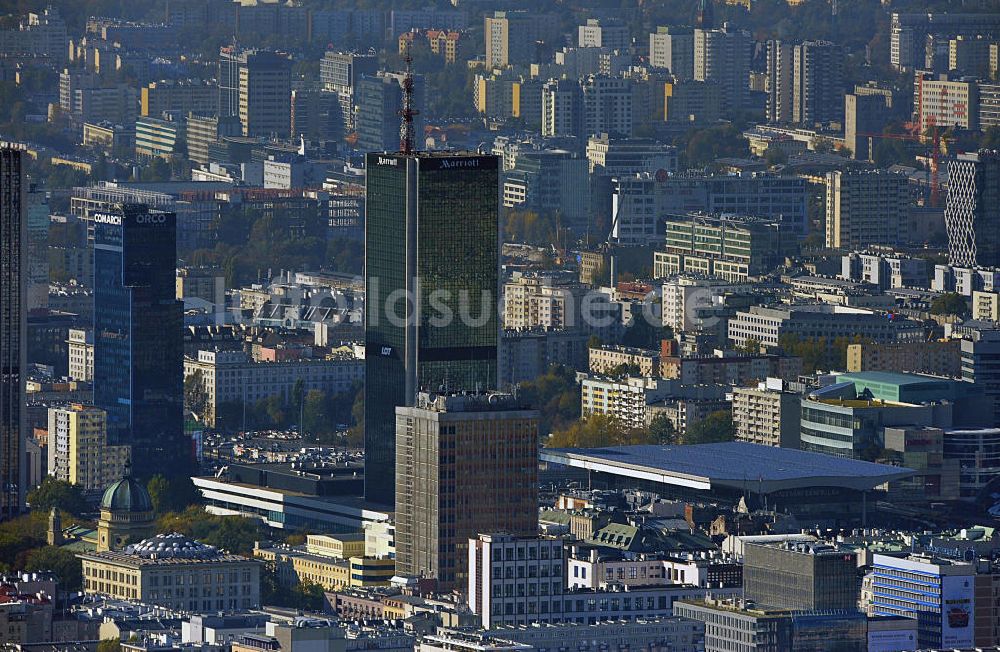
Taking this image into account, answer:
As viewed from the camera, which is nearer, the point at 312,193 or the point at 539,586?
the point at 539,586

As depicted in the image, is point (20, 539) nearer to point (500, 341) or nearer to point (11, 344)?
point (11, 344)

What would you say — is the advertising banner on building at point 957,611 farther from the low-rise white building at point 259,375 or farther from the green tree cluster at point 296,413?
the low-rise white building at point 259,375

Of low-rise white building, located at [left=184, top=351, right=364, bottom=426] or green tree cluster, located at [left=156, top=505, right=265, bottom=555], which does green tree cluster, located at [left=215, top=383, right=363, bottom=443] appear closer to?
low-rise white building, located at [left=184, top=351, right=364, bottom=426]

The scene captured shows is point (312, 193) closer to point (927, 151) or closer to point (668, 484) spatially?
point (927, 151)

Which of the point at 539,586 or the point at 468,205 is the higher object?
the point at 468,205

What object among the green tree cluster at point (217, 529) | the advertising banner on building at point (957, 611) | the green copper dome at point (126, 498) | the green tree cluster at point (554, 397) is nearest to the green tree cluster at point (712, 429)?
the green tree cluster at point (554, 397)

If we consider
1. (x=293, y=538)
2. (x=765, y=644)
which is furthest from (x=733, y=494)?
(x=765, y=644)

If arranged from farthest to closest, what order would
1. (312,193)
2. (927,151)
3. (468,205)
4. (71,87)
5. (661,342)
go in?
(71,87)
(927,151)
(312,193)
(661,342)
(468,205)

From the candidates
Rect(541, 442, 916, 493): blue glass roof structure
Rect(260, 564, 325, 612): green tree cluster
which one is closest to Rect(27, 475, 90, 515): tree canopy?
Rect(541, 442, 916, 493): blue glass roof structure
